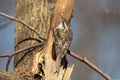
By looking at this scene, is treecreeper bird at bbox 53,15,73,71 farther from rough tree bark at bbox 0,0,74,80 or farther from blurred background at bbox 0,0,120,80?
blurred background at bbox 0,0,120,80

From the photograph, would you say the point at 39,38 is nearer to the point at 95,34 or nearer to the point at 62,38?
the point at 62,38

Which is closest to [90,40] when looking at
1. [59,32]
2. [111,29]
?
[111,29]

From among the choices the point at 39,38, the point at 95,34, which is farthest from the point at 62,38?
the point at 95,34

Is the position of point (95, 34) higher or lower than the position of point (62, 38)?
higher

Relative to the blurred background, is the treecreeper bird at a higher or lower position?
lower

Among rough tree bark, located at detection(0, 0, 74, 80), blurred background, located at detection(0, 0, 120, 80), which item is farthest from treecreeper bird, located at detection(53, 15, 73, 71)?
blurred background, located at detection(0, 0, 120, 80)

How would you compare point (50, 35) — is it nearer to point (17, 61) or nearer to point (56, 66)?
point (56, 66)
